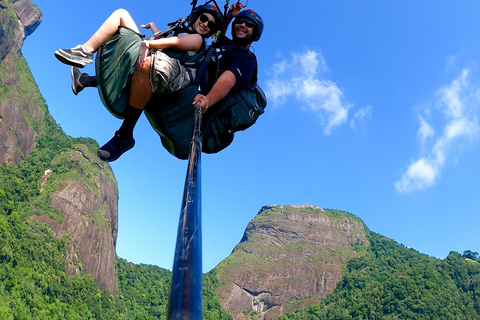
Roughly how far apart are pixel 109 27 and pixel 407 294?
133 m

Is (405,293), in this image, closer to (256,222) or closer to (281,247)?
(281,247)

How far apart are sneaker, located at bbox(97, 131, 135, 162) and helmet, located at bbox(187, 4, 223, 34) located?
1102 mm

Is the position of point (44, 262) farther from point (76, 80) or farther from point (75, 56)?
Result: point (75, 56)

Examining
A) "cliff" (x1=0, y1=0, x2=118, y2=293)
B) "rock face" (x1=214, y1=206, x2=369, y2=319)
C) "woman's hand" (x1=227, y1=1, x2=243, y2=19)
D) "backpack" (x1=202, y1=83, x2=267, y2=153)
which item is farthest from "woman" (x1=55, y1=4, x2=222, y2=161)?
"rock face" (x1=214, y1=206, x2=369, y2=319)

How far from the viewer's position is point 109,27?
3361 millimetres

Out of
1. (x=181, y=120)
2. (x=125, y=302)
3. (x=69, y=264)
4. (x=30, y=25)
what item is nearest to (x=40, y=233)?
(x=69, y=264)

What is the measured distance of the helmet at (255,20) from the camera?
167 inches

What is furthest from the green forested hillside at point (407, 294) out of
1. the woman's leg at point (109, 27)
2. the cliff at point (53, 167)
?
the woman's leg at point (109, 27)

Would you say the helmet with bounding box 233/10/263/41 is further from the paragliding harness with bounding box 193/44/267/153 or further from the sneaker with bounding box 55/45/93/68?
the sneaker with bounding box 55/45/93/68

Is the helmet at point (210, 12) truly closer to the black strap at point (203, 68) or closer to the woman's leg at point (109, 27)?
the black strap at point (203, 68)

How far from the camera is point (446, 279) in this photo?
131 m

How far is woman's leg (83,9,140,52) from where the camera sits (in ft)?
10.8

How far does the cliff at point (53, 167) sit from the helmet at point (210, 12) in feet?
321

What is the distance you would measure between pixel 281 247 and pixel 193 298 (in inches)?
6535
